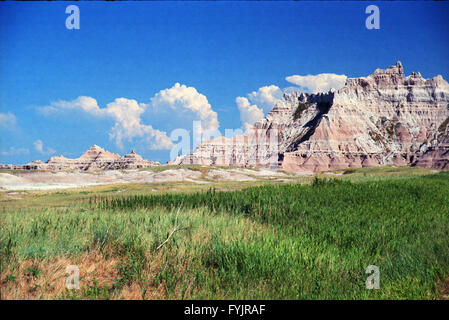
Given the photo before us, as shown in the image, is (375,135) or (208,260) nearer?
(208,260)

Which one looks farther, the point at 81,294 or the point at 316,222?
the point at 316,222

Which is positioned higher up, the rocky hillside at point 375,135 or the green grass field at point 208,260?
the rocky hillside at point 375,135

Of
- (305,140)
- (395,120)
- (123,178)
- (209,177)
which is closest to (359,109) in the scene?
(395,120)

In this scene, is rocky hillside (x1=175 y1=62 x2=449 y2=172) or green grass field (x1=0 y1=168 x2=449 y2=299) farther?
rocky hillside (x1=175 y1=62 x2=449 y2=172)

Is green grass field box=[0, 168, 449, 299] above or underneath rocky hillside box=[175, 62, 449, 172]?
underneath

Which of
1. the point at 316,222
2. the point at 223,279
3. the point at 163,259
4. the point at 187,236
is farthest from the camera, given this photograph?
the point at 316,222

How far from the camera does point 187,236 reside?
11148mm

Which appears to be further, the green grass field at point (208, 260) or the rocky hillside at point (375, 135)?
the rocky hillside at point (375, 135)

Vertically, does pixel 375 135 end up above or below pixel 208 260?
above

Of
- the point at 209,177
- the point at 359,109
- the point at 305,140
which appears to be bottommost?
the point at 209,177
